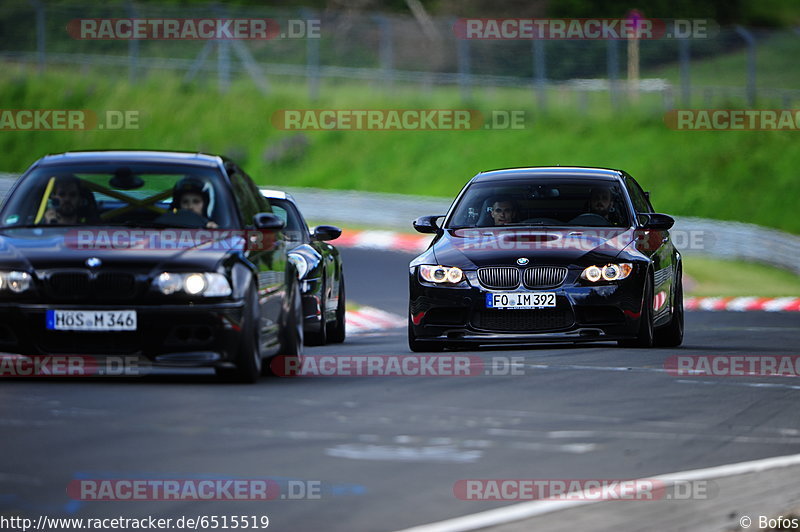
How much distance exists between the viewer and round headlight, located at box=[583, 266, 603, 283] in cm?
1369

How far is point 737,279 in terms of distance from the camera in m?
30.9

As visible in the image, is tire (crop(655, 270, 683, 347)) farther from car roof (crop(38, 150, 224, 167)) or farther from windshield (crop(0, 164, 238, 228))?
windshield (crop(0, 164, 238, 228))

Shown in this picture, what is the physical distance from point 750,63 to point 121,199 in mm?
30379

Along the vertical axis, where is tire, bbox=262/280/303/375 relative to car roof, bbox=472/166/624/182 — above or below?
below

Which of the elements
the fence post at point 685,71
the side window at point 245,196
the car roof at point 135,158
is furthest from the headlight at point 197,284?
the fence post at point 685,71

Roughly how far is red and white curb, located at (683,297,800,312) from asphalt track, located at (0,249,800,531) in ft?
37.5

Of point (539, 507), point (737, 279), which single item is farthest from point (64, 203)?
point (737, 279)

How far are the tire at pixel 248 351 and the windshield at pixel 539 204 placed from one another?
4288 millimetres

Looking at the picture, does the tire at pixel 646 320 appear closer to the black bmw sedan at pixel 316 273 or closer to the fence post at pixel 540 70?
the black bmw sedan at pixel 316 273

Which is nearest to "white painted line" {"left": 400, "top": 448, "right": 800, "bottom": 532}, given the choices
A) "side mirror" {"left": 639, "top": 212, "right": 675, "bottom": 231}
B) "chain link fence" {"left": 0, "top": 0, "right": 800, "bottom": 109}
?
"side mirror" {"left": 639, "top": 212, "right": 675, "bottom": 231}

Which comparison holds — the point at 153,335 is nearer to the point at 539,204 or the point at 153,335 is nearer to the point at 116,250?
the point at 116,250

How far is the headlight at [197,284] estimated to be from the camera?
10.5 metres

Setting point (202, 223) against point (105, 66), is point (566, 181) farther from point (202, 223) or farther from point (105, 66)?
point (105, 66)

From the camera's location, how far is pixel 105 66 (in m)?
56.4
